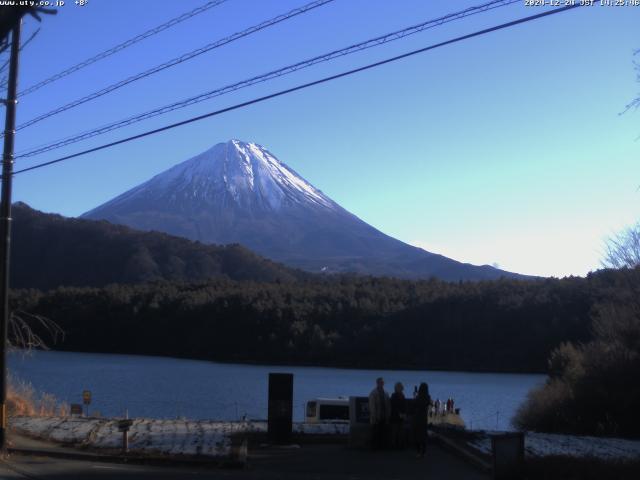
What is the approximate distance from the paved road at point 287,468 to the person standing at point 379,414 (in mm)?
332

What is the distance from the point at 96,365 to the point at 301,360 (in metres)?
19.7

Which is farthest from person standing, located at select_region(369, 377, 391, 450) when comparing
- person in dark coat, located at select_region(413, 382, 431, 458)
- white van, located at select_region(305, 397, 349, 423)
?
white van, located at select_region(305, 397, 349, 423)

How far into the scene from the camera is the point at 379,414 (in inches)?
604

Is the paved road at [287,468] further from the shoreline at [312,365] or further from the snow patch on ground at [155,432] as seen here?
the shoreline at [312,365]

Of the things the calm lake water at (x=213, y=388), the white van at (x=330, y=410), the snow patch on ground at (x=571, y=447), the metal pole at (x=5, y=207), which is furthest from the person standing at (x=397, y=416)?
the calm lake water at (x=213, y=388)

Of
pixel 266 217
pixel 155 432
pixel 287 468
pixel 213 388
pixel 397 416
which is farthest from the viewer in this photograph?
pixel 266 217

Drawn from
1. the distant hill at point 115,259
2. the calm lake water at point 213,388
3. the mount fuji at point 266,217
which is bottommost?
the calm lake water at point 213,388

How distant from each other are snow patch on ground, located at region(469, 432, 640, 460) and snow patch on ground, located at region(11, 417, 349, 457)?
3399mm

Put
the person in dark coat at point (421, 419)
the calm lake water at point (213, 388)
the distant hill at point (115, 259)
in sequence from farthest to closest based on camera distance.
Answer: the distant hill at point (115, 259), the calm lake water at point (213, 388), the person in dark coat at point (421, 419)

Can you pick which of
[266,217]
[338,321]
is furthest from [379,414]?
[266,217]

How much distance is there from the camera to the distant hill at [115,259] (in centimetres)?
11481

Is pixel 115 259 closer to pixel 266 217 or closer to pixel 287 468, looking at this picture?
pixel 266 217

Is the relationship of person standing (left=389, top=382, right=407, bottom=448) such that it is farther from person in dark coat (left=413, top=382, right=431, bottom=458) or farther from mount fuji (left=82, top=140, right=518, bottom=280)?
mount fuji (left=82, top=140, right=518, bottom=280)

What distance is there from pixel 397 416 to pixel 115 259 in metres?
108
